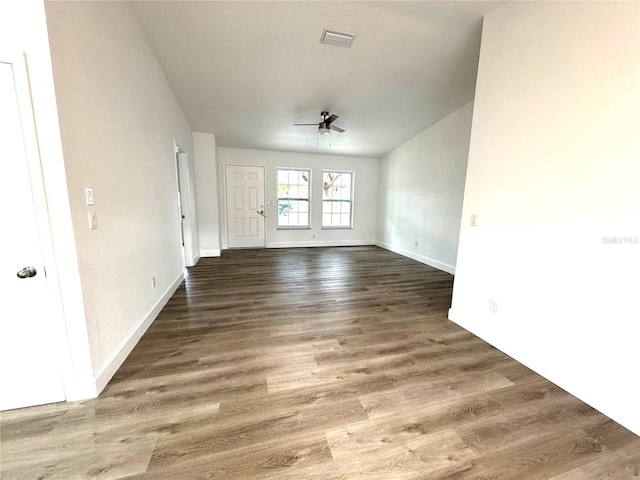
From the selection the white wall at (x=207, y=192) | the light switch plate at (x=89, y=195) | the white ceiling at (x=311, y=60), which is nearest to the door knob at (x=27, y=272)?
the light switch plate at (x=89, y=195)

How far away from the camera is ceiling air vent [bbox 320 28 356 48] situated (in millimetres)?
2632

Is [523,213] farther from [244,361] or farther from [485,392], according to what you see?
[244,361]

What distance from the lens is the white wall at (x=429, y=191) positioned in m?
4.37

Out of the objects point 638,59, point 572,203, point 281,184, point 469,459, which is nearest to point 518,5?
point 638,59

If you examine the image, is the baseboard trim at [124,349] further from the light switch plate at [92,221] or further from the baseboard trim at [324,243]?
the baseboard trim at [324,243]

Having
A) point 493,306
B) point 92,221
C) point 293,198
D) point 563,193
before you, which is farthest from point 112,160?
point 293,198

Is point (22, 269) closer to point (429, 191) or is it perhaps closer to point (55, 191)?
point (55, 191)

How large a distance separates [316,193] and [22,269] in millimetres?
5734

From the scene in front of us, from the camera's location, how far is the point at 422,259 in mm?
5328

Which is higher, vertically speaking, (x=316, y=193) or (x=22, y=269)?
(x=316, y=193)

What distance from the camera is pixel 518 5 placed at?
206 cm

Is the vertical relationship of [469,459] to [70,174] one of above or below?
below

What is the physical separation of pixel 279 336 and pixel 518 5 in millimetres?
3455

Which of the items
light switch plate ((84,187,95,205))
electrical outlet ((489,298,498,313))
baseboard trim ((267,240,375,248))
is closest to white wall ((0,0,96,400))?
light switch plate ((84,187,95,205))
